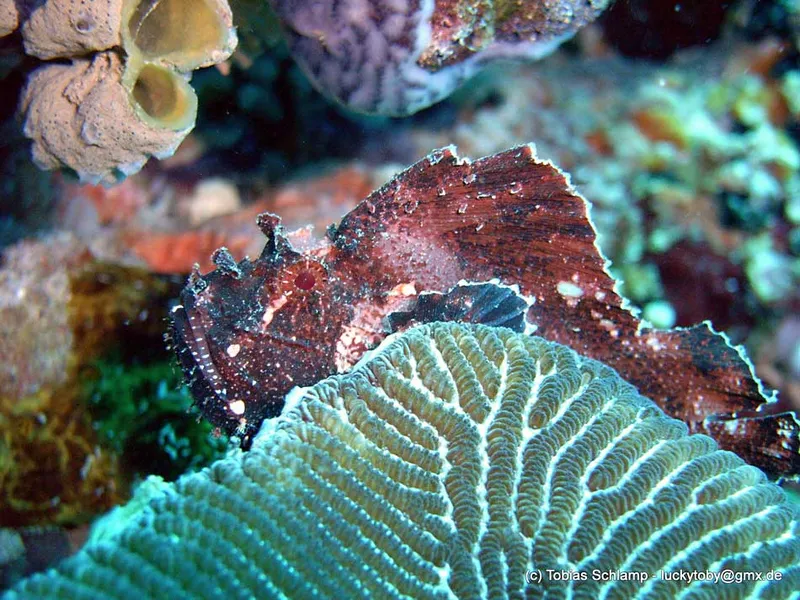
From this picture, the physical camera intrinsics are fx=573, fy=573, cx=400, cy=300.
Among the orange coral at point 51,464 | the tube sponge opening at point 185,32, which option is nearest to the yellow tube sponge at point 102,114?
the tube sponge opening at point 185,32

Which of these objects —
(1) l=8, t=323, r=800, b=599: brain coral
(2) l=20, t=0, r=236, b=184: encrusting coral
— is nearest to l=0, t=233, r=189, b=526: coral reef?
(2) l=20, t=0, r=236, b=184: encrusting coral

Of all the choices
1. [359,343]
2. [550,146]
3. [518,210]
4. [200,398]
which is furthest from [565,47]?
[200,398]

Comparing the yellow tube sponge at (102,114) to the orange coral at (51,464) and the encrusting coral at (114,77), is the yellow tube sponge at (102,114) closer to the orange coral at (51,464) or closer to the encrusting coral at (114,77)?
the encrusting coral at (114,77)

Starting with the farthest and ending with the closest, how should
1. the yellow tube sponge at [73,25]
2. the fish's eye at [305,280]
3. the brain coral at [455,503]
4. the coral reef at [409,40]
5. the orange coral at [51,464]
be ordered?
the orange coral at [51,464] → the coral reef at [409,40] → the fish's eye at [305,280] → the yellow tube sponge at [73,25] → the brain coral at [455,503]

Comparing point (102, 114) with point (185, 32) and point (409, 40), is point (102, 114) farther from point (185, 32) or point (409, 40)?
point (409, 40)

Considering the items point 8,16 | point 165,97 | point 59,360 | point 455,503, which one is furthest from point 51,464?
point 455,503

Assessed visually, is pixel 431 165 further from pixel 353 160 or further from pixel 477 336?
pixel 353 160

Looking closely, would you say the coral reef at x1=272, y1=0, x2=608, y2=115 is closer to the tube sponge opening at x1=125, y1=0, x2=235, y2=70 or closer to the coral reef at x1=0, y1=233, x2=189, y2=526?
the tube sponge opening at x1=125, y1=0, x2=235, y2=70

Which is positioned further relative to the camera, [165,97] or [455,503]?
[165,97]
